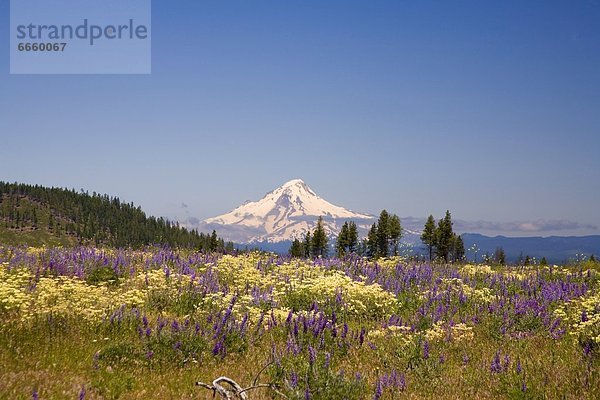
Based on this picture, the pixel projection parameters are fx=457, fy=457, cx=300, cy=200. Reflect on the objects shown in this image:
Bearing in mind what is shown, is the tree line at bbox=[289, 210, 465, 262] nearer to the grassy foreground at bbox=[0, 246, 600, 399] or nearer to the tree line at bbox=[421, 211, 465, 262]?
the tree line at bbox=[421, 211, 465, 262]

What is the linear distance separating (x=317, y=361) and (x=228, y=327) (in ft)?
8.07

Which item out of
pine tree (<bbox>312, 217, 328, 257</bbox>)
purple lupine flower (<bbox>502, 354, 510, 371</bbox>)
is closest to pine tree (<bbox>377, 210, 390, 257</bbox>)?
pine tree (<bbox>312, 217, 328, 257</bbox>)

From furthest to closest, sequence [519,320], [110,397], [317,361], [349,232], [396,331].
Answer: [349,232], [519,320], [396,331], [317,361], [110,397]

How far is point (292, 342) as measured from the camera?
8406 millimetres

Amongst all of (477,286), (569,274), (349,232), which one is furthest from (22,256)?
(349,232)

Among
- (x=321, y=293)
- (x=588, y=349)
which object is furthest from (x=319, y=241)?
(x=588, y=349)

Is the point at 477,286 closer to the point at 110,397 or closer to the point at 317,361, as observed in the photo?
the point at 317,361

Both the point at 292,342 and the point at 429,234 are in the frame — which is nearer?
the point at 292,342

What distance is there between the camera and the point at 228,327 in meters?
9.05

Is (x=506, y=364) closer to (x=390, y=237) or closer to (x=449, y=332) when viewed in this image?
(x=449, y=332)

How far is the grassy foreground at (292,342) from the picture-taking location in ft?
22.5

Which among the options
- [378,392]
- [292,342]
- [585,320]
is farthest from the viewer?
[585,320]

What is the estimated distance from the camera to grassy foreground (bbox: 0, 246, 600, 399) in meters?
6.87

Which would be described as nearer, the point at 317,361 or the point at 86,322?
the point at 317,361
